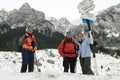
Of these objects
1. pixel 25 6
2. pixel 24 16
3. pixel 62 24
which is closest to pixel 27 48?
pixel 24 16

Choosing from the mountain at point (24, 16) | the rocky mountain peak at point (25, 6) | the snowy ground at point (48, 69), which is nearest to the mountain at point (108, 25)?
the mountain at point (24, 16)

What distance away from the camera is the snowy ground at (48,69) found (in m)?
8.59

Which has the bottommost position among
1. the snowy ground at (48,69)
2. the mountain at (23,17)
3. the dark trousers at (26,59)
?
the snowy ground at (48,69)

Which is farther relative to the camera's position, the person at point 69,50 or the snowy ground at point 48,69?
the person at point 69,50

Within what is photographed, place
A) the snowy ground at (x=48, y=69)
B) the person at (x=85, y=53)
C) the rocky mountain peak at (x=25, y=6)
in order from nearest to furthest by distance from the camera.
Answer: the snowy ground at (x=48, y=69) < the person at (x=85, y=53) < the rocky mountain peak at (x=25, y=6)

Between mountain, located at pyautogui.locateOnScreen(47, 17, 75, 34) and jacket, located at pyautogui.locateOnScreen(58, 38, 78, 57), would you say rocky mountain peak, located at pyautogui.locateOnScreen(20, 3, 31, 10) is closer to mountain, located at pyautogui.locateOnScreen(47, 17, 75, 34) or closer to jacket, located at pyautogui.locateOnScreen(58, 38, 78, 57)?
mountain, located at pyautogui.locateOnScreen(47, 17, 75, 34)

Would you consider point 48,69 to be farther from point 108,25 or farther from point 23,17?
point 23,17

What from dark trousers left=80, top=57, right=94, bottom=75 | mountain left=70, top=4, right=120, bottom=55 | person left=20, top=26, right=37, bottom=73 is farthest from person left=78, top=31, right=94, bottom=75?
mountain left=70, top=4, right=120, bottom=55

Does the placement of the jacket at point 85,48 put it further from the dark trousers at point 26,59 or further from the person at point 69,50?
the dark trousers at point 26,59

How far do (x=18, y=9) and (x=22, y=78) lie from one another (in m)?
127

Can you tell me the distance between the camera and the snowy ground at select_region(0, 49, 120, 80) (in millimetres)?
8586

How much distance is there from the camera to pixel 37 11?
433ft

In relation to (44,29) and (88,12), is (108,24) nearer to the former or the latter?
(44,29)

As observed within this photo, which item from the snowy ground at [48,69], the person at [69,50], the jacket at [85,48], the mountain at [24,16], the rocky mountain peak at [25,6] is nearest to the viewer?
the snowy ground at [48,69]
